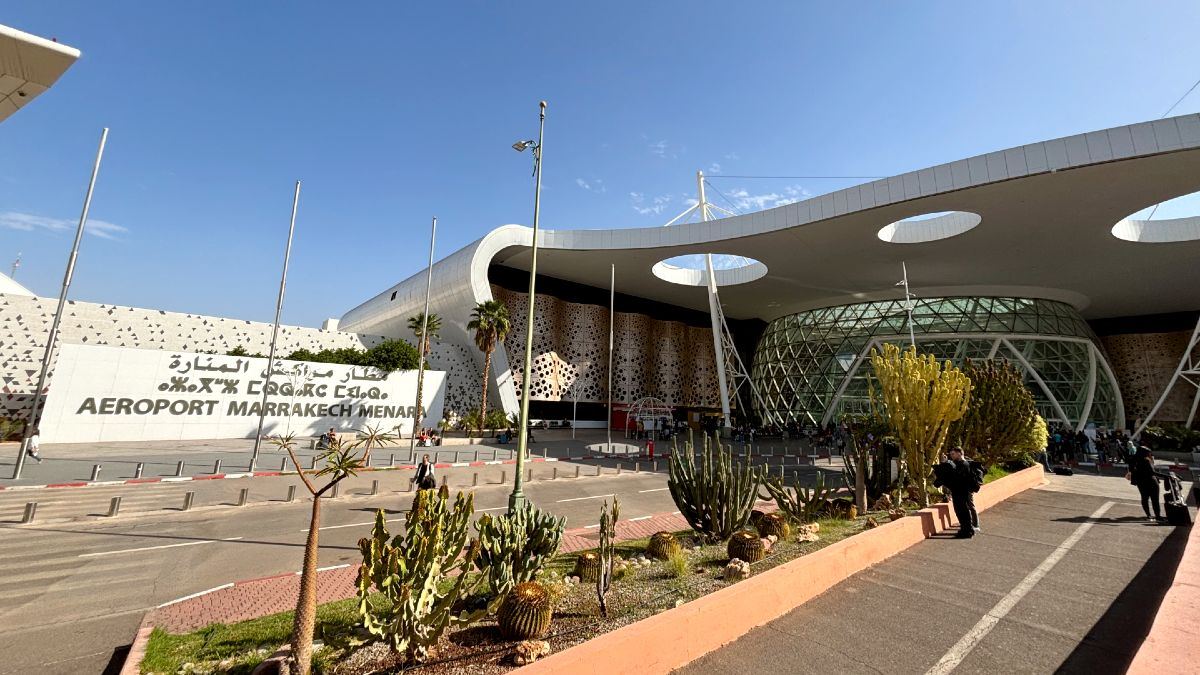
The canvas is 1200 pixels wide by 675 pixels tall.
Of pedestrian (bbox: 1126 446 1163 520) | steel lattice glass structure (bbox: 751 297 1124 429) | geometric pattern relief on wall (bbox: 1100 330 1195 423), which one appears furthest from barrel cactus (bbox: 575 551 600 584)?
geometric pattern relief on wall (bbox: 1100 330 1195 423)

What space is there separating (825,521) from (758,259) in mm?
25412

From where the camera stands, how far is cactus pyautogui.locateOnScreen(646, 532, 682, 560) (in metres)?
6.75

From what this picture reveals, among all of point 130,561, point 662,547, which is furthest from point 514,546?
point 130,561

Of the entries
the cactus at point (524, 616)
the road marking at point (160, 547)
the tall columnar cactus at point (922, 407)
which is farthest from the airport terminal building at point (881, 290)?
the cactus at point (524, 616)

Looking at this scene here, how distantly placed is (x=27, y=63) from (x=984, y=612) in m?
16.2

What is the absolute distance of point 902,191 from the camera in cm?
2120

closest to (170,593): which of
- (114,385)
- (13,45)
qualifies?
(13,45)

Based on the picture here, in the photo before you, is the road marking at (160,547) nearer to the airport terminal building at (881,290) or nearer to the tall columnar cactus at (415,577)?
the tall columnar cactus at (415,577)

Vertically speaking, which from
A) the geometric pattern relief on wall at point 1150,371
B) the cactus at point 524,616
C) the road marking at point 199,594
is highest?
the geometric pattern relief on wall at point 1150,371

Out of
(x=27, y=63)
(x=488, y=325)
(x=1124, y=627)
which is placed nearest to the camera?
(x=1124, y=627)

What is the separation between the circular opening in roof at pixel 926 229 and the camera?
25.1m

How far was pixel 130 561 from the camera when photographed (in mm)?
7641

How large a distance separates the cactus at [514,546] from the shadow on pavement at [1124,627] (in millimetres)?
4747

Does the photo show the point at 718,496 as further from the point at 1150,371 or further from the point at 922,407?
the point at 1150,371
